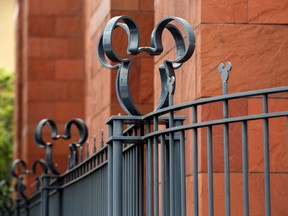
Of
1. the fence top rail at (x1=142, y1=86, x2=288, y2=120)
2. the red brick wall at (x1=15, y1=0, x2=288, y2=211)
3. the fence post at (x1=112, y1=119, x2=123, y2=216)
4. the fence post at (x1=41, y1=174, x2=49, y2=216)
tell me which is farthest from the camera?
the fence post at (x1=41, y1=174, x2=49, y2=216)

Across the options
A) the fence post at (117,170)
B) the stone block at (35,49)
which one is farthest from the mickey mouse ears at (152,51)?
the stone block at (35,49)

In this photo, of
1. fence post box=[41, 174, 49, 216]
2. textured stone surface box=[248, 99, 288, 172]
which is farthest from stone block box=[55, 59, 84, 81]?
textured stone surface box=[248, 99, 288, 172]

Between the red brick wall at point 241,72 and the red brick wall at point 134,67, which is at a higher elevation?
the red brick wall at point 134,67

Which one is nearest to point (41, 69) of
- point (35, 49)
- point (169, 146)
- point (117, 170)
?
point (35, 49)

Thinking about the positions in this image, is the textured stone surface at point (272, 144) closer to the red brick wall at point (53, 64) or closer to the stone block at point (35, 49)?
the red brick wall at point (53, 64)

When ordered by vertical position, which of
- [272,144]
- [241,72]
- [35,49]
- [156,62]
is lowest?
[272,144]

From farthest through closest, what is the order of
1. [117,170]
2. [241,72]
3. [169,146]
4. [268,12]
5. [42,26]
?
[42,26], [268,12], [241,72], [117,170], [169,146]

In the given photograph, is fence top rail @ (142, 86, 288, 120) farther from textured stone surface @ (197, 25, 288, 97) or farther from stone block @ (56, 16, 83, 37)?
stone block @ (56, 16, 83, 37)

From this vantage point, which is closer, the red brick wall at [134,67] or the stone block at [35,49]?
the red brick wall at [134,67]

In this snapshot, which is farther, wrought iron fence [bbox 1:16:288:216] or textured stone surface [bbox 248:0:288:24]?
textured stone surface [bbox 248:0:288:24]

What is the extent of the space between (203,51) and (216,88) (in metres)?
0.26

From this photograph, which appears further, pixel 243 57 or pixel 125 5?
pixel 125 5

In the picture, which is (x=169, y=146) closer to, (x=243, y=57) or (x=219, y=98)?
(x=219, y=98)

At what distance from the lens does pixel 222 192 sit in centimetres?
739
